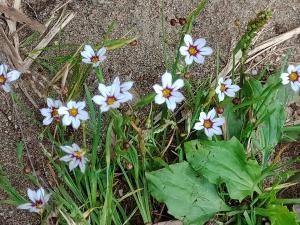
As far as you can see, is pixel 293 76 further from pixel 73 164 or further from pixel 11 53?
pixel 11 53

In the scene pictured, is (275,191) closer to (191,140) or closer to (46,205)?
(191,140)

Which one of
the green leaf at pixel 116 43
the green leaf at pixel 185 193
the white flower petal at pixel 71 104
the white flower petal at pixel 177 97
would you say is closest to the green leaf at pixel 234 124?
the green leaf at pixel 185 193

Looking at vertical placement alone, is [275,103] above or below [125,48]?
below

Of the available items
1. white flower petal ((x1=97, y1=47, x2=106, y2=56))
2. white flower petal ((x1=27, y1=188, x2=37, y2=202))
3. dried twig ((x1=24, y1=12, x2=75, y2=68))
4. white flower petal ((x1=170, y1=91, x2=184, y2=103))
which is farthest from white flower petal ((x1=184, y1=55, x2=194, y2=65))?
white flower petal ((x1=27, y1=188, x2=37, y2=202))

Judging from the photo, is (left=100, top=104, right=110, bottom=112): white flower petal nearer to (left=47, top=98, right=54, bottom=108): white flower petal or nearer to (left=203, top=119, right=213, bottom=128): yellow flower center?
(left=47, top=98, right=54, bottom=108): white flower petal

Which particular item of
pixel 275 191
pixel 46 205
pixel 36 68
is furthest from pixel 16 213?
pixel 275 191

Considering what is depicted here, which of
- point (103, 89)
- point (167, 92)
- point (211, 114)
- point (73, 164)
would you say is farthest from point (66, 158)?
point (211, 114)

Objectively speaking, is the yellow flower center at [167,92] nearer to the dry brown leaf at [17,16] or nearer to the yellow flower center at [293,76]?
the yellow flower center at [293,76]
